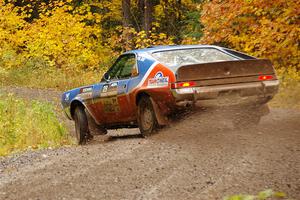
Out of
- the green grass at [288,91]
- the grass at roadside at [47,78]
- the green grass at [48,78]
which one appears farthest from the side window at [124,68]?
the green grass at [48,78]

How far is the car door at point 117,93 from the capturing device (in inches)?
407

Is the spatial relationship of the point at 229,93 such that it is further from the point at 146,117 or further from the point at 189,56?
the point at 146,117

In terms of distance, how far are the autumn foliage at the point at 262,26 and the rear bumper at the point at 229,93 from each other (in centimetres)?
462

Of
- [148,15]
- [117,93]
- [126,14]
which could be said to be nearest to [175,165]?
[117,93]

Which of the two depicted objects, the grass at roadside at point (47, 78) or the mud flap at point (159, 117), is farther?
the grass at roadside at point (47, 78)

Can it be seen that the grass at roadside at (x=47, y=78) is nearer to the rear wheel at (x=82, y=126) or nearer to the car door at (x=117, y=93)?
the rear wheel at (x=82, y=126)

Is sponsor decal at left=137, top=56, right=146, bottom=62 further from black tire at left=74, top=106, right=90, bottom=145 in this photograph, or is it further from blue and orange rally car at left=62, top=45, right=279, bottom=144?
black tire at left=74, top=106, right=90, bottom=145

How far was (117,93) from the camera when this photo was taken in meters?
10.5

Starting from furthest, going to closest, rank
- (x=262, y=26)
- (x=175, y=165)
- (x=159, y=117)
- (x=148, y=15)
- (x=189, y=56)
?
(x=148, y=15), (x=262, y=26), (x=189, y=56), (x=159, y=117), (x=175, y=165)

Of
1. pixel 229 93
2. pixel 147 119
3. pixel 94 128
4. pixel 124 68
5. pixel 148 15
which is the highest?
pixel 148 15

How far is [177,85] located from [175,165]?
2.16 m

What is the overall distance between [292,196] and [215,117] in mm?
4055

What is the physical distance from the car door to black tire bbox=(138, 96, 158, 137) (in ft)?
0.76

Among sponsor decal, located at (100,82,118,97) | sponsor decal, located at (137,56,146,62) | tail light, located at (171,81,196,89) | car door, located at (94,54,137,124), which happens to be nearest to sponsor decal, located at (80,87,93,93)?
car door, located at (94,54,137,124)
